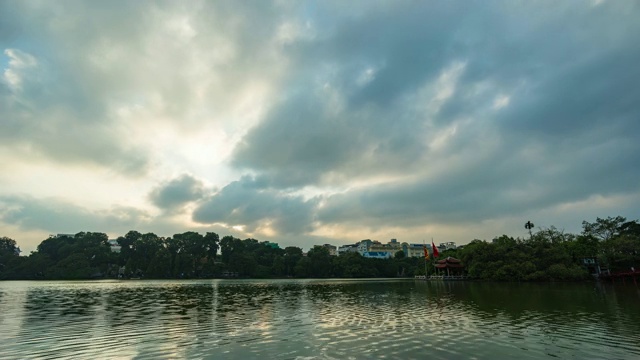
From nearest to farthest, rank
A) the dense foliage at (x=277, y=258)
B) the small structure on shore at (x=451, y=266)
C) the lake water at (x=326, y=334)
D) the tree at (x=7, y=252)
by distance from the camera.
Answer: the lake water at (x=326, y=334)
the dense foliage at (x=277, y=258)
the small structure on shore at (x=451, y=266)
the tree at (x=7, y=252)

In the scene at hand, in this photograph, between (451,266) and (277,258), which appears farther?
(277,258)

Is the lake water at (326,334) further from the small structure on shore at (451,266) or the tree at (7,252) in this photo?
the tree at (7,252)

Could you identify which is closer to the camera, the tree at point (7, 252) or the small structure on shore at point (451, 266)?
the small structure on shore at point (451, 266)

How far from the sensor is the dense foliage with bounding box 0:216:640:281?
73250 millimetres

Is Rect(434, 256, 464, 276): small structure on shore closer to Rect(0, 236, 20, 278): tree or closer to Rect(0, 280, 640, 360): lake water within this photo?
Rect(0, 280, 640, 360): lake water

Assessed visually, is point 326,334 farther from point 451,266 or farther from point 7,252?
Result: point 7,252

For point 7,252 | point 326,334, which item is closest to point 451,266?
point 326,334

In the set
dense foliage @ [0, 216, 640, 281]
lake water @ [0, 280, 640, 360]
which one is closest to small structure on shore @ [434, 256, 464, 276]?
dense foliage @ [0, 216, 640, 281]

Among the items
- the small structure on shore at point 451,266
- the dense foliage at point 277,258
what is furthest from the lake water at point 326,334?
the small structure on shore at point 451,266

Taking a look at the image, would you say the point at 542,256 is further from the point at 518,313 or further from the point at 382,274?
the point at 382,274

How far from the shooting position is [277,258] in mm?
143750

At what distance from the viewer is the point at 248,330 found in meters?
19.1

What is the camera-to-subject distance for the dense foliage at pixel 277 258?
73250 millimetres

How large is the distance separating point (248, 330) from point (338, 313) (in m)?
9.27
